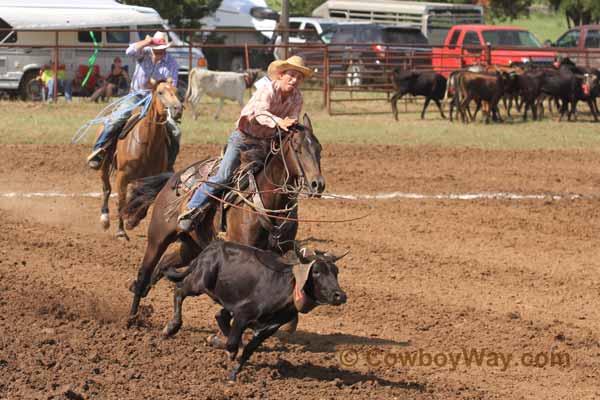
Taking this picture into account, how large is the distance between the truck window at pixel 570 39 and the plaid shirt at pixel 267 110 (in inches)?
1025

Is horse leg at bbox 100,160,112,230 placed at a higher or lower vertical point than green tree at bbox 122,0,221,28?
lower

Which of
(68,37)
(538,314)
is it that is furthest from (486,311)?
(68,37)

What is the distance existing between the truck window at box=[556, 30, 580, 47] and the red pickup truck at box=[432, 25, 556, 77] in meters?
1.77

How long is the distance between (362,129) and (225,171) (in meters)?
14.9

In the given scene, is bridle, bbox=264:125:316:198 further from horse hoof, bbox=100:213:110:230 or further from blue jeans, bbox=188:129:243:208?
horse hoof, bbox=100:213:110:230

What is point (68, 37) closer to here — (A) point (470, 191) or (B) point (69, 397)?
(A) point (470, 191)

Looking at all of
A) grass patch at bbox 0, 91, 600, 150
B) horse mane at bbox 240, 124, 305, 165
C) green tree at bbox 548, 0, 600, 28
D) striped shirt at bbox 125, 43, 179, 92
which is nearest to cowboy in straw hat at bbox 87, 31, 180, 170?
striped shirt at bbox 125, 43, 179, 92

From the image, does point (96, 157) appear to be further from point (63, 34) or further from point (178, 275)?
point (63, 34)

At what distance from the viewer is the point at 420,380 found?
22.3ft

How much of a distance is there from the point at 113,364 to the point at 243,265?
1.09 meters

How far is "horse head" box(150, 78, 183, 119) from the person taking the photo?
10433mm

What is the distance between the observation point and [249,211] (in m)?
7.39

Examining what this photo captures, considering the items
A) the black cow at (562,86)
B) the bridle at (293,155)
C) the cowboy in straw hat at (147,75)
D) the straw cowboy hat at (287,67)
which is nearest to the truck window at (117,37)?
the black cow at (562,86)

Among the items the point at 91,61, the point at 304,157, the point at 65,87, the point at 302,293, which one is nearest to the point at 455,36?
the point at 91,61
